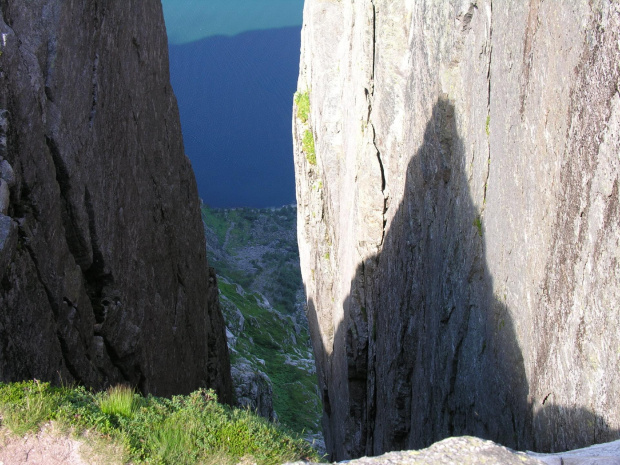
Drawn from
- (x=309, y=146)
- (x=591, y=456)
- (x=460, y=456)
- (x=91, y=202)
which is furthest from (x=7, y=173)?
(x=309, y=146)

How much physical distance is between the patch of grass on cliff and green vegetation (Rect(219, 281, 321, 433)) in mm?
29539

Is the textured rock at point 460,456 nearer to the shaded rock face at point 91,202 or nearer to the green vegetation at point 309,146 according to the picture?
the shaded rock face at point 91,202

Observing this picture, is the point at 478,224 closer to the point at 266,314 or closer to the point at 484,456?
the point at 484,456

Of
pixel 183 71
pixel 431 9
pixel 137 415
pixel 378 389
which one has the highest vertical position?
pixel 183 71

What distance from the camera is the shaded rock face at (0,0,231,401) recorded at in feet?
32.7

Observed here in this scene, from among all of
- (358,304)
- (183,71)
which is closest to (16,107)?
(358,304)

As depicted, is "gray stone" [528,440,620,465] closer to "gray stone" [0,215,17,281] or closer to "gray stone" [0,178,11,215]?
"gray stone" [0,215,17,281]

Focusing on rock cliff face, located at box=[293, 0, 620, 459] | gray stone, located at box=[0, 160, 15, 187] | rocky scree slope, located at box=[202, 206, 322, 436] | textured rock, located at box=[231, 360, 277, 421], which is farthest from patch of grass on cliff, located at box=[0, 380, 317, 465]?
textured rock, located at box=[231, 360, 277, 421]

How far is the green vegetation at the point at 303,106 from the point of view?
31.2 metres

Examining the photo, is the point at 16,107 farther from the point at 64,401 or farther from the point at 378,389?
the point at 378,389

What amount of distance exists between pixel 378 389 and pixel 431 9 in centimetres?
1259

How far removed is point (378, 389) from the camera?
64.3ft

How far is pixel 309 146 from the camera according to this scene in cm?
3070

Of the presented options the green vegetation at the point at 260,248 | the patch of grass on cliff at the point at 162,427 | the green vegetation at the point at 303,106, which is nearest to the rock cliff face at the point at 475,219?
the patch of grass on cliff at the point at 162,427
